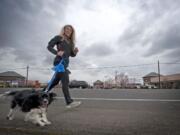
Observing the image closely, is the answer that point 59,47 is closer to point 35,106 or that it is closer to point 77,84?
point 35,106

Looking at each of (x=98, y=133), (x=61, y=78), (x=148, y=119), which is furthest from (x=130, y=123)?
(x=61, y=78)

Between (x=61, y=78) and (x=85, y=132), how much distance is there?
245cm

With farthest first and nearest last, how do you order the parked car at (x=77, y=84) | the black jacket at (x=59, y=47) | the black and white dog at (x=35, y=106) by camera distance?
the parked car at (x=77, y=84), the black jacket at (x=59, y=47), the black and white dog at (x=35, y=106)

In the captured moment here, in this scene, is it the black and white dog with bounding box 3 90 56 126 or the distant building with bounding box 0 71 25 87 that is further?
the distant building with bounding box 0 71 25 87

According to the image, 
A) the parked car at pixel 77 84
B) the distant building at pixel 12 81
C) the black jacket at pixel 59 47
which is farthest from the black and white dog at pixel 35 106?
the parked car at pixel 77 84

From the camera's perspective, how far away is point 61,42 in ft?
18.0

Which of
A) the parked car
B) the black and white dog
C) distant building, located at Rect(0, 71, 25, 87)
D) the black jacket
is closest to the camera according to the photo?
the black and white dog

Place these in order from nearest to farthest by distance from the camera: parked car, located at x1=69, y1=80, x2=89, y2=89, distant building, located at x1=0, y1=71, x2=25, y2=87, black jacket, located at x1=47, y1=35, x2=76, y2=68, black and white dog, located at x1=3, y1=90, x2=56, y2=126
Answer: black and white dog, located at x1=3, y1=90, x2=56, y2=126 < black jacket, located at x1=47, y1=35, x2=76, y2=68 < distant building, located at x1=0, y1=71, x2=25, y2=87 < parked car, located at x1=69, y1=80, x2=89, y2=89

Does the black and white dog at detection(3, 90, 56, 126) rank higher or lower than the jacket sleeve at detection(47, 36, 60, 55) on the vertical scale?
lower

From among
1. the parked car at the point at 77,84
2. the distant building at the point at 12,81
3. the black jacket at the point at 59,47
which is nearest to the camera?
the black jacket at the point at 59,47

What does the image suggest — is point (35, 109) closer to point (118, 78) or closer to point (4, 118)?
point (4, 118)

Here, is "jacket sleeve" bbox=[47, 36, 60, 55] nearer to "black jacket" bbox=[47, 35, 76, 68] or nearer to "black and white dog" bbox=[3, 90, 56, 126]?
"black jacket" bbox=[47, 35, 76, 68]

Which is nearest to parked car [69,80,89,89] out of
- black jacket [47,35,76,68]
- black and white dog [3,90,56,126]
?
black jacket [47,35,76,68]

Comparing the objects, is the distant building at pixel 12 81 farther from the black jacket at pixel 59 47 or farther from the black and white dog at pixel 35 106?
the black and white dog at pixel 35 106
